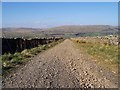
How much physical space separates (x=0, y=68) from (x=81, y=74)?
3.76 meters

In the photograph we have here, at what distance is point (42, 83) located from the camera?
1128 centimetres

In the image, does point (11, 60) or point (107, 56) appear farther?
point (107, 56)

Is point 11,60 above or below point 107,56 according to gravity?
above

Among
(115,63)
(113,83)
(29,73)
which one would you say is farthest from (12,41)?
(113,83)

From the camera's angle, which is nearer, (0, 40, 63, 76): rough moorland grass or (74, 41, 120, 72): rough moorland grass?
(0, 40, 63, 76): rough moorland grass

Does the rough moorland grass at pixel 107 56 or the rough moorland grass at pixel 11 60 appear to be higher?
the rough moorland grass at pixel 11 60

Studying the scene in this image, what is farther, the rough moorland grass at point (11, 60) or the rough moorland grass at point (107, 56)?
the rough moorland grass at point (107, 56)

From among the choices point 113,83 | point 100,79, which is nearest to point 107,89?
point 113,83

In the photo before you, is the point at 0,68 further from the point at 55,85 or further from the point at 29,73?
the point at 55,85

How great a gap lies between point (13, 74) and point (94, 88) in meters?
4.06

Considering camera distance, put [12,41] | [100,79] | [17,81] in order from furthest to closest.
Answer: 1. [12,41]
2. [100,79]
3. [17,81]

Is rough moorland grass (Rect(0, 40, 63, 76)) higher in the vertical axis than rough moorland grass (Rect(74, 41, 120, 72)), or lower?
higher

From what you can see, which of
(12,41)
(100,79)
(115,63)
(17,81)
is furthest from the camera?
(12,41)

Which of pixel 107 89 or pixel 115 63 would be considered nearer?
pixel 107 89
